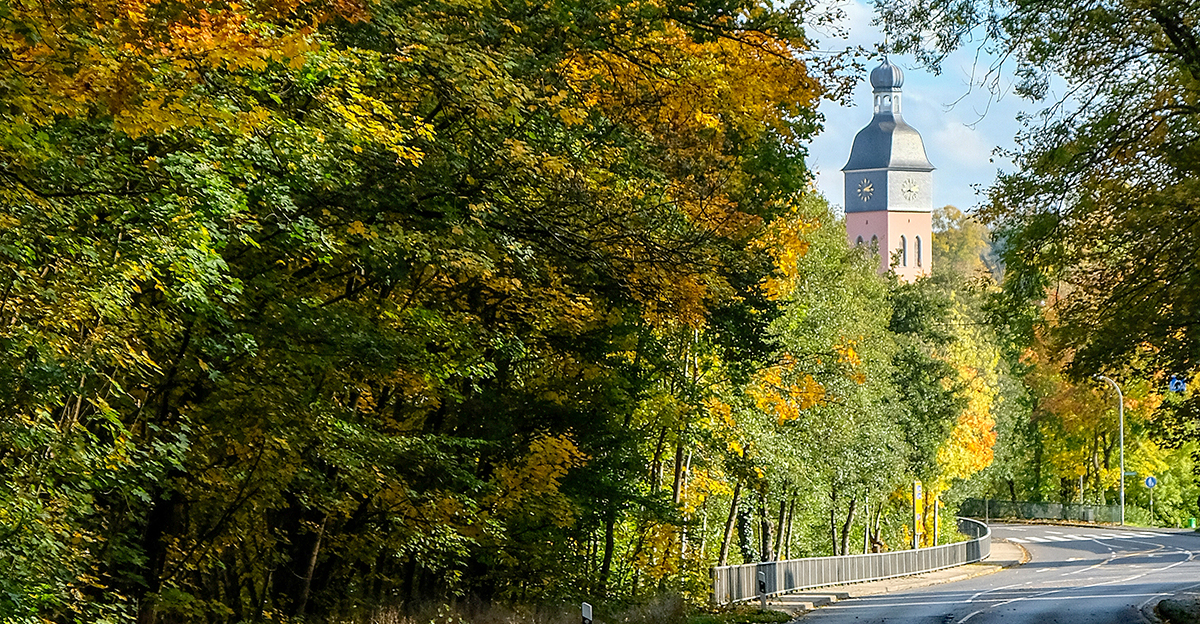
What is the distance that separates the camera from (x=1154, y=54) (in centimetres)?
1552

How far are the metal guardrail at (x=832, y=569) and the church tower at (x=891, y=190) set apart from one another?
134838mm

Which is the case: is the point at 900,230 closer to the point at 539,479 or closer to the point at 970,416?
the point at 970,416

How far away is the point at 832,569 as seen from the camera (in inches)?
1369

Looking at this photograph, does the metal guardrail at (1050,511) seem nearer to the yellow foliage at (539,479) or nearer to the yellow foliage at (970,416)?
the yellow foliage at (970,416)

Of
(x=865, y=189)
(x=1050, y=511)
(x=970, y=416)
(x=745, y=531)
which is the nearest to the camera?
(x=745, y=531)

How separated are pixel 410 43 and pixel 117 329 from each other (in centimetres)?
386

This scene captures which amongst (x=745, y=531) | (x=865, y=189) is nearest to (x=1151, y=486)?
(x=745, y=531)

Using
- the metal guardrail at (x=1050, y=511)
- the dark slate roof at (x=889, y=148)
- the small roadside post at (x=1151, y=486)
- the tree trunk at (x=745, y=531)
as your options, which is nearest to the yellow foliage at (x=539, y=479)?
the tree trunk at (x=745, y=531)

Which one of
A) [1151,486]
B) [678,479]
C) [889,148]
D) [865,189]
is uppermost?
[889,148]

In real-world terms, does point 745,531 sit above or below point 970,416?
below

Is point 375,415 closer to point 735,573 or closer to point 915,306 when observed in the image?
point 735,573

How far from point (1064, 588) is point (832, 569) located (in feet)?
19.7

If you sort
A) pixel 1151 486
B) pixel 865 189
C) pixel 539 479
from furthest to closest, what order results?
pixel 865 189 → pixel 1151 486 → pixel 539 479

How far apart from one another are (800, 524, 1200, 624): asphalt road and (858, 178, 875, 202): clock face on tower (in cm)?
12161
